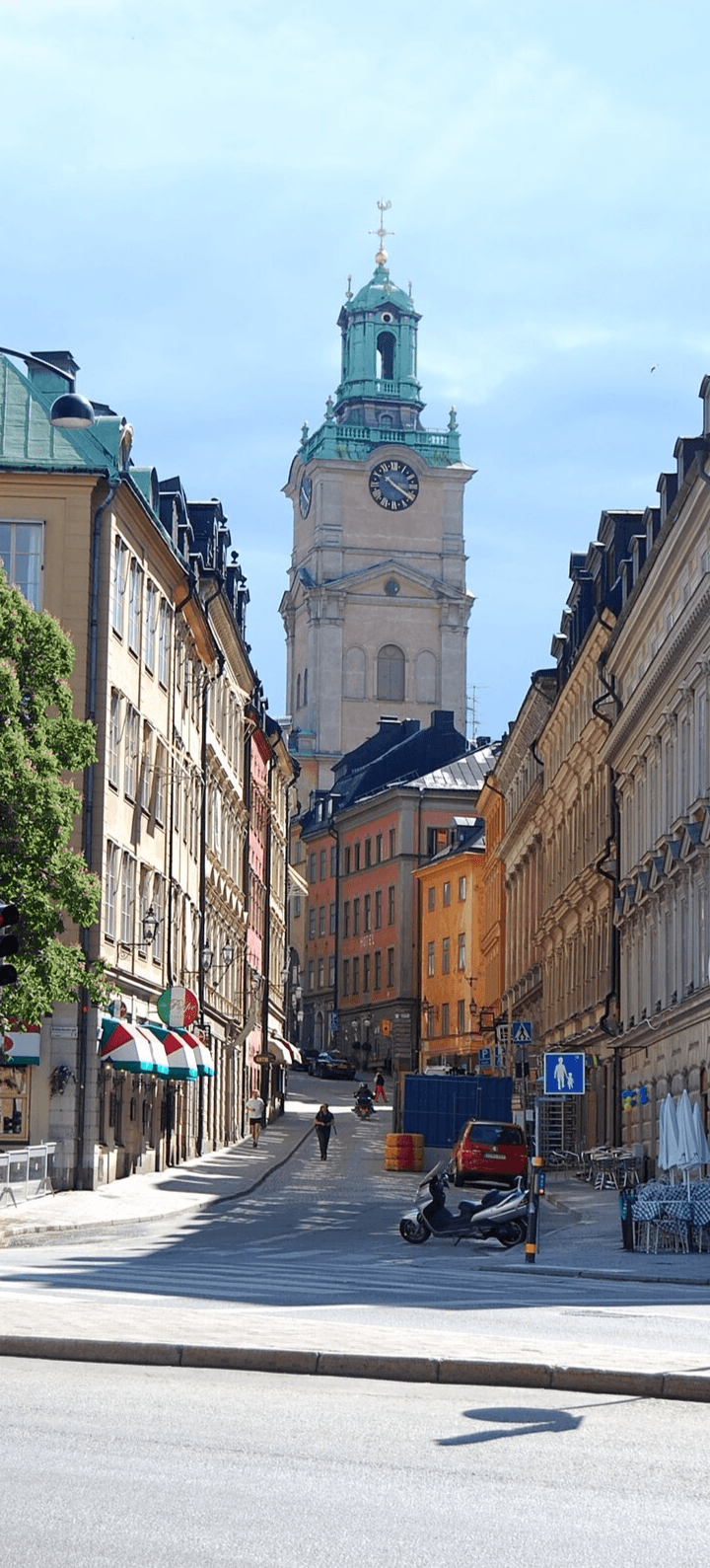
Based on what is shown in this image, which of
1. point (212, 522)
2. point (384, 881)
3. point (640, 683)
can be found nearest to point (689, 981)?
point (640, 683)

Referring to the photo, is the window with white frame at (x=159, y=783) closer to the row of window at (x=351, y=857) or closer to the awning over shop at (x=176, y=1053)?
the awning over shop at (x=176, y=1053)

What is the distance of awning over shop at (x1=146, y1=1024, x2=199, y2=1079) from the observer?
4703 cm

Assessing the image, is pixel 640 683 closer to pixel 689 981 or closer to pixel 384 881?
pixel 689 981

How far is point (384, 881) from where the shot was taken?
5017 inches

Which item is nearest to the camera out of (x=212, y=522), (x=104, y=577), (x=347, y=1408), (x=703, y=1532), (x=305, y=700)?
(x=703, y=1532)

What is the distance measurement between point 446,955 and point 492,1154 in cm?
7086

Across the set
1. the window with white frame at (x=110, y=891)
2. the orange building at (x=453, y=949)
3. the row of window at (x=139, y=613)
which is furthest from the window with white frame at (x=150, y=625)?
the orange building at (x=453, y=949)

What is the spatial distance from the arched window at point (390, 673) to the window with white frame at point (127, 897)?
10403 cm

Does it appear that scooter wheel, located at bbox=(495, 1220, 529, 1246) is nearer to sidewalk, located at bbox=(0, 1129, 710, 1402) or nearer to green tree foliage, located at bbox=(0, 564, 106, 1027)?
sidewalk, located at bbox=(0, 1129, 710, 1402)

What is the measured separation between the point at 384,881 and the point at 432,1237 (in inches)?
3685

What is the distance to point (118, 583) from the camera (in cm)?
4444

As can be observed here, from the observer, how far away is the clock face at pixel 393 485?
15125 cm

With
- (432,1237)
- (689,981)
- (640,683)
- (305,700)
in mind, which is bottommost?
(432,1237)

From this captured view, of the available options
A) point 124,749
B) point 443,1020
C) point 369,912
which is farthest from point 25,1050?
point 369,912
